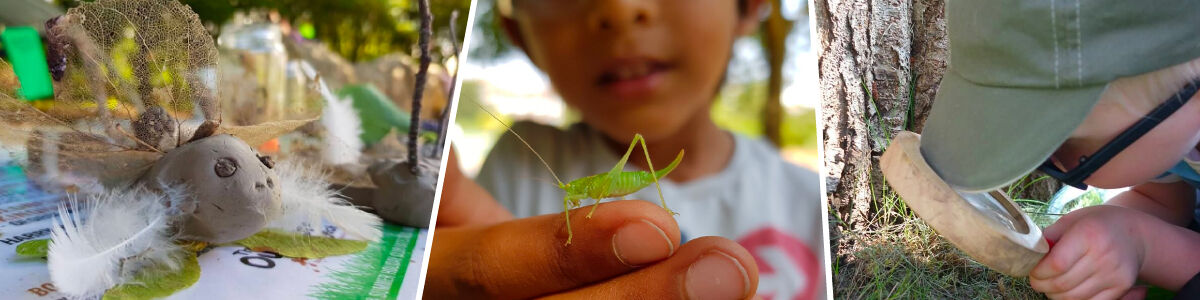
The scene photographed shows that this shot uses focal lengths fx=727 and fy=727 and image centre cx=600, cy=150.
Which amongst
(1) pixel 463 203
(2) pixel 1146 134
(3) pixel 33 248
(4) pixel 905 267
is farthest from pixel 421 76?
(2) pixel 1146 134

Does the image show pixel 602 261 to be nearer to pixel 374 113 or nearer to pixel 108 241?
pixel 108 241

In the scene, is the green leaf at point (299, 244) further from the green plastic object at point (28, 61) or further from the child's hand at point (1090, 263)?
the child's hand at point (1090, 263)

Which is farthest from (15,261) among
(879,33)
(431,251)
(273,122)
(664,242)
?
(879,33)

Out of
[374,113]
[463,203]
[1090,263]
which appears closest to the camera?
[463,203]

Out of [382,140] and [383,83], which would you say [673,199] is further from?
[383,83]

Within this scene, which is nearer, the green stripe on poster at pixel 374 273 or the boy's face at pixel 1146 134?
the boy's face at pixel 1146 134

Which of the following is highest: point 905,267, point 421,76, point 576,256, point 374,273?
point 421,76

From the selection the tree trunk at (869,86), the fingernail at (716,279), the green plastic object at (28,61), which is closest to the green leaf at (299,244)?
the green plastic object at (28,61)

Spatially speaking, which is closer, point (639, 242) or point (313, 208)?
point (639, 242)
